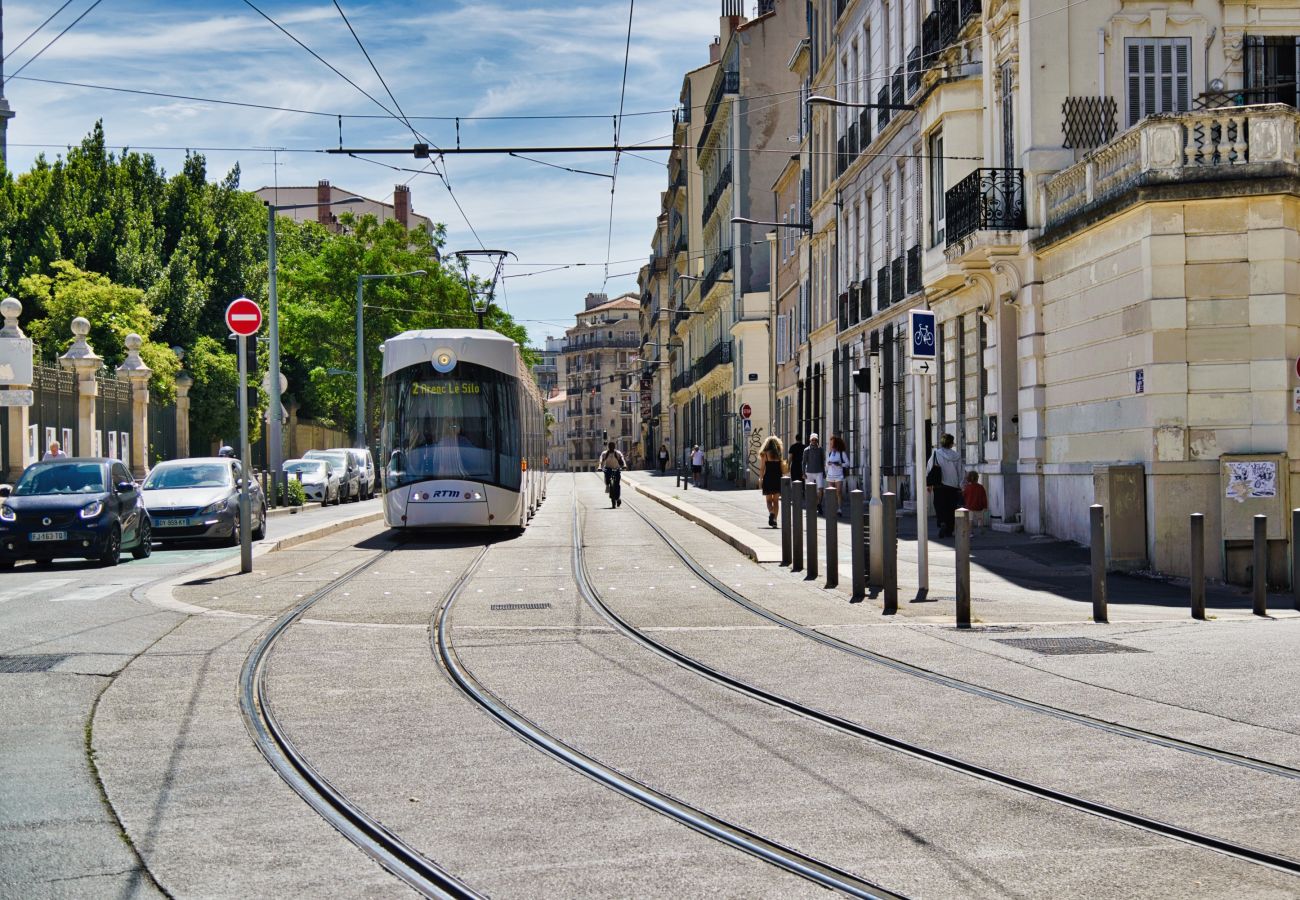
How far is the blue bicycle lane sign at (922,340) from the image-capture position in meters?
16.1

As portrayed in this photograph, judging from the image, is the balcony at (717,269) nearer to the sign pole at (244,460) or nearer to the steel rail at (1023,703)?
the sign pole at (244,460)

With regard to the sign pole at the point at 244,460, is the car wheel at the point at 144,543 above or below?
below

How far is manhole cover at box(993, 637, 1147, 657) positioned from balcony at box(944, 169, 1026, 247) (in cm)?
1381

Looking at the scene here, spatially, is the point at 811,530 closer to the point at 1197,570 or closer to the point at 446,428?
the point at 1197,570

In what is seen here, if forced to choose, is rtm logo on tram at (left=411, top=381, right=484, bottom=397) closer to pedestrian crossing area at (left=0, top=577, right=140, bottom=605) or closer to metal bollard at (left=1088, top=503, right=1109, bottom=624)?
pedestrian crossing area at (left=0, top=577, right=140, bottom=605)

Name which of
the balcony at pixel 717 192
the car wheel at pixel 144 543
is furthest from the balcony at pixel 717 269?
the car wheel at pixel 144 543

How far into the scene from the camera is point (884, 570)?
15.1 metres

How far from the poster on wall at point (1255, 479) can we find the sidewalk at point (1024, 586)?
1.19 metres

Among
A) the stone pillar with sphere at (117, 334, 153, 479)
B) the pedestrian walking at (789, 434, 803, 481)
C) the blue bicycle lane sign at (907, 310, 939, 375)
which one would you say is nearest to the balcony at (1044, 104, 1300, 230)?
the blue bicycle lane sign at (907, 310, 939, 375)

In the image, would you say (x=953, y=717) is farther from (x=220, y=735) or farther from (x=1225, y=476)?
(x=1225, y=476)

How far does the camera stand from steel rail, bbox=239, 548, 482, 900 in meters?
5.57

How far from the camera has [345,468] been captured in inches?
2124

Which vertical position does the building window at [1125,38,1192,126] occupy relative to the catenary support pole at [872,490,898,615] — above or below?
above

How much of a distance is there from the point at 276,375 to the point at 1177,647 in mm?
35470
